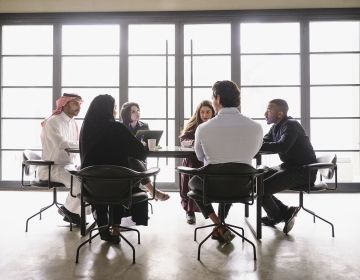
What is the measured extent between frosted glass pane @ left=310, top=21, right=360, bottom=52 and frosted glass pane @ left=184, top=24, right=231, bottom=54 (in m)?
1.33

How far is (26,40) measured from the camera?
5758mm

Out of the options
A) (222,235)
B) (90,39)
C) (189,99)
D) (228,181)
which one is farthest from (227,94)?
(90,39)

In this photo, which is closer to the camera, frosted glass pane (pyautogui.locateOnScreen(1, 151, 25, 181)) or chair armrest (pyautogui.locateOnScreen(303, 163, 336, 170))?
chair armrest (pyautogui.locateOnScreen(303, 163, 336, 170))

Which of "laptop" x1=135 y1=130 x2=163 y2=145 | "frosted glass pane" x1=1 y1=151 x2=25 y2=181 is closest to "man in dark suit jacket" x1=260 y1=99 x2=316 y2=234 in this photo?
"laptop" x1=135 y1=130 x2=163 y2=145

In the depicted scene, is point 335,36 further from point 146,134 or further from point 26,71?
point 26,71

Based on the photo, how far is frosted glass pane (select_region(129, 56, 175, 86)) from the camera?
5633 millimetres

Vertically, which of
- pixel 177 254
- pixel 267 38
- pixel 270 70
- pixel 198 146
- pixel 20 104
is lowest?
pixel 177 254

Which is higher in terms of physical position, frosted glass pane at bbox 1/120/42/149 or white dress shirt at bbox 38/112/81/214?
frosted glass pane at bbox 1/120/42/149

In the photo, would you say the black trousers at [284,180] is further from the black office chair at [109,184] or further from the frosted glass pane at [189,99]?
the frosted glass pane at [189,99]

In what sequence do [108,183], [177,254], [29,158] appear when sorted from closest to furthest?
1. [108,183]
2. [177,254]
3. [29,158]

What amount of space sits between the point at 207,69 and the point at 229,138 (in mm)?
3279

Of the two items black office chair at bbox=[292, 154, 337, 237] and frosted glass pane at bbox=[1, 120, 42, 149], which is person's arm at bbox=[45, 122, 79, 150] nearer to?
black office chair at bbox=[292, 154, 337, 237]

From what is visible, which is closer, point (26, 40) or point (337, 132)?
point (337, 132)

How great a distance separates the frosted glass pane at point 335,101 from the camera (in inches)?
217
